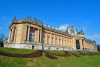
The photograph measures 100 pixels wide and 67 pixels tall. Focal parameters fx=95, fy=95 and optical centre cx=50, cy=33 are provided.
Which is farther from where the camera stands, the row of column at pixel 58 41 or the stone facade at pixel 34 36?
the row of column at pixel 58 41

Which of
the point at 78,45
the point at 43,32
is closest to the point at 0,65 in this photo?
the point at 43,32

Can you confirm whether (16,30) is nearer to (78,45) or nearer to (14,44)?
(14,44)

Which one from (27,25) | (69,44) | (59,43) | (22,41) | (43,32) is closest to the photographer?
(22,41)

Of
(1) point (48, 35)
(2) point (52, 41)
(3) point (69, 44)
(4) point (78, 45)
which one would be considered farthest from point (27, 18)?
(4) point (78, 45)

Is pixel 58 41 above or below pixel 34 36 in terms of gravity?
below

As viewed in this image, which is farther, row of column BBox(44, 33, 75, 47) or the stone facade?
row of column BBox(44, 33, 75, 47)

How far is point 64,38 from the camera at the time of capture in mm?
50750

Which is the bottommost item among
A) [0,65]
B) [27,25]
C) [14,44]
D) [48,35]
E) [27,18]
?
[0,65]

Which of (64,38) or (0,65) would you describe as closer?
(0,65)

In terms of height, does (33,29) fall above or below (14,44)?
above

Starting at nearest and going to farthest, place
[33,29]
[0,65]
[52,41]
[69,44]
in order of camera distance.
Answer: [0,65]
[33,29]
[52,41]
[69,44]

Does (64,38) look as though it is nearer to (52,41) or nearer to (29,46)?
(52,41)

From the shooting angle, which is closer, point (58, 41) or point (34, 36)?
point (34, 36)

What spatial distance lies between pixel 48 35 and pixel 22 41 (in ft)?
47.9
